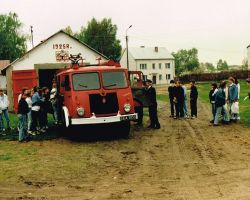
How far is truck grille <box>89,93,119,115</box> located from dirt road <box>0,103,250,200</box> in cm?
110

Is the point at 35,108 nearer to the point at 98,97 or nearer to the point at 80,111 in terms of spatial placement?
the point at 80,111

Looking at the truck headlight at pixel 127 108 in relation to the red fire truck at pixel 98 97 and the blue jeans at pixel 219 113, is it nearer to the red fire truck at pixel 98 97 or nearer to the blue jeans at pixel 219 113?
the red fire truck at pixel 98 97

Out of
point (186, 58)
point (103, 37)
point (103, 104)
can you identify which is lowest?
point (103, 104)

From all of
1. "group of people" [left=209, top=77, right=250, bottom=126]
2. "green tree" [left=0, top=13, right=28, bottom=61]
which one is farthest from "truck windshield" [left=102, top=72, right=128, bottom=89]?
"green tree" [left=0, top=13, right=28, bottom=61]

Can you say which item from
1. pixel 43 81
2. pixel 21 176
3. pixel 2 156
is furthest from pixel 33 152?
pixel 43 81

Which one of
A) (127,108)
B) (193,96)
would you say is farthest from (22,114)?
(193,96)

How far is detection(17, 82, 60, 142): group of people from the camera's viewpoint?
16016 millimetres

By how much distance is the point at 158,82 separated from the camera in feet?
316

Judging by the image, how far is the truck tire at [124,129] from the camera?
1651 centimetres

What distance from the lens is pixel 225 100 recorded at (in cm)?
1842

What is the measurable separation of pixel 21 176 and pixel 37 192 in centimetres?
166

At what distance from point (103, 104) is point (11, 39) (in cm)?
6810

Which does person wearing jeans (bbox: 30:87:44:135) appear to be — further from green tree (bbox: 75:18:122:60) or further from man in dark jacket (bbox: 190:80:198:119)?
green tree (bbox: 75:18:122:60)

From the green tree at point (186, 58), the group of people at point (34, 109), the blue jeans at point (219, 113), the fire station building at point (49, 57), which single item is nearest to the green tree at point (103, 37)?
the green tree at point (186, 58)
